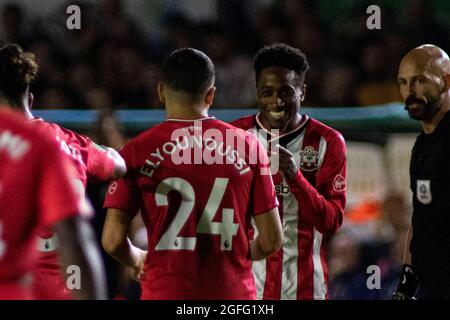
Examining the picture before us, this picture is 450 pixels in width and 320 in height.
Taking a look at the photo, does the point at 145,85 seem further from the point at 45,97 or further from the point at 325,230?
the point at 325,230

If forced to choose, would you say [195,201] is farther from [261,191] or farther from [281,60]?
[281,60]

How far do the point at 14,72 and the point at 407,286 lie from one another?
2.00 metres

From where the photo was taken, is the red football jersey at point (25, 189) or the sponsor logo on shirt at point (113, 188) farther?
the sponsor logo on shirt at point (113, 188)

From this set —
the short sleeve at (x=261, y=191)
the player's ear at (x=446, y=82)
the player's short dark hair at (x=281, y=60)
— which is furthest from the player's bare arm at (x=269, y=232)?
the player's ear at (x=446, y=82)

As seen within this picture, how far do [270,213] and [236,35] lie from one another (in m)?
5.01

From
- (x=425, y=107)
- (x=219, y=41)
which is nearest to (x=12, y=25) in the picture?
(x=219, y=41)

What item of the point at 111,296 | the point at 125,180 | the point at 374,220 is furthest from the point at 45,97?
the point at 125,180

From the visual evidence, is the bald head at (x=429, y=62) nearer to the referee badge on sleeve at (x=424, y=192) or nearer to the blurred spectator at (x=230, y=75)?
the referee badge on sleeve at (x=424, y=192)

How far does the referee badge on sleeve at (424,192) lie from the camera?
4.67 meters

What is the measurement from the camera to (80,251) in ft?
8.88

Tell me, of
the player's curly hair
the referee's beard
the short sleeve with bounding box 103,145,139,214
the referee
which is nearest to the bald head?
the referee

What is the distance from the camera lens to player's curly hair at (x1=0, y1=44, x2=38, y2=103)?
3953 millimetres

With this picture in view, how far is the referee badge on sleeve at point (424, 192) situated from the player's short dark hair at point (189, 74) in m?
1.22

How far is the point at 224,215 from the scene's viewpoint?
3848 millimetres
